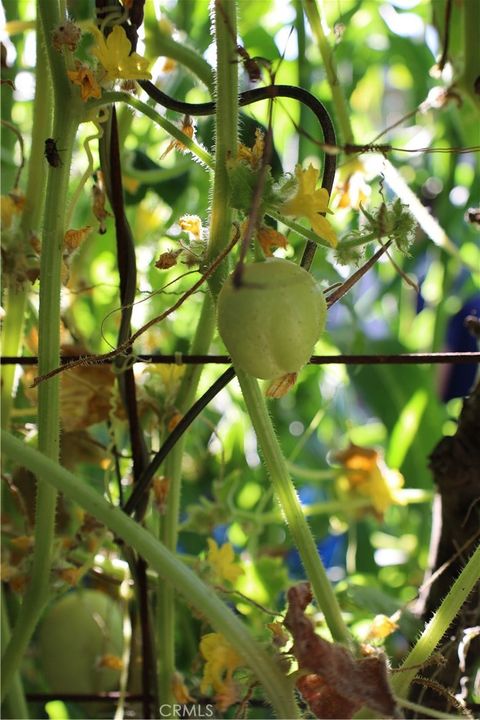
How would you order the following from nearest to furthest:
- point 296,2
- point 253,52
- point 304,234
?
point 304,234, point 296,2, point 253,52

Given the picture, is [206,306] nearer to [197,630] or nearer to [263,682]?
[263,682]

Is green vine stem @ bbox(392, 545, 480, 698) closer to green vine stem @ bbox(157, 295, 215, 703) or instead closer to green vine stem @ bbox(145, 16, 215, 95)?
green vine stem @ bbox(157, 295, 215, 703)

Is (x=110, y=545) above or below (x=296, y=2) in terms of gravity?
below

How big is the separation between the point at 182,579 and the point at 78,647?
0.44 m

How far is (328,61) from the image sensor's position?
715 millimetres

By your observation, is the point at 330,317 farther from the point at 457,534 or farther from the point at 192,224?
the point at 192,224

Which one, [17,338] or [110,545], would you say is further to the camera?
[110,545]

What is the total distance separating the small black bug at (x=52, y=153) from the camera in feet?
1.77

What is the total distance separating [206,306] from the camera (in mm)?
639

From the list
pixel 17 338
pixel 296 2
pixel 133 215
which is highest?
pixel 296 2

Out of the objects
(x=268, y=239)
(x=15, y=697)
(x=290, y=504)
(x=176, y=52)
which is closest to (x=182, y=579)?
(x=290, y=504)

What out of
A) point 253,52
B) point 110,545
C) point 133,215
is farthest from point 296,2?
point 110,545

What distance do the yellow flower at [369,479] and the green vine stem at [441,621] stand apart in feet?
1.52

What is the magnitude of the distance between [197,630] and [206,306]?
418 mm
